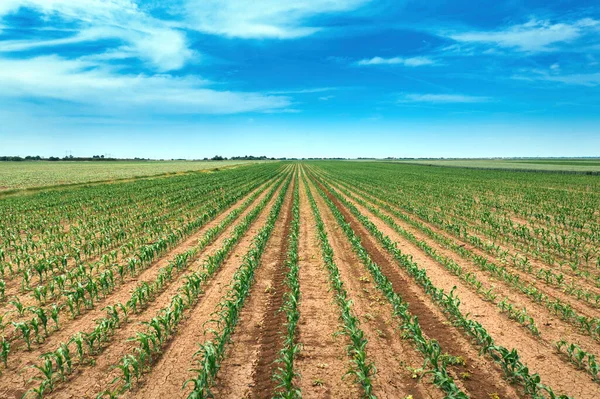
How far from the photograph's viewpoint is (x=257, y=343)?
6246mm

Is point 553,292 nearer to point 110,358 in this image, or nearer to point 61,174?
point 110,358

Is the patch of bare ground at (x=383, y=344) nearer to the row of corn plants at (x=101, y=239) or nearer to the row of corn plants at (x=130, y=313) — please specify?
the row of corn plants at (x=130, y=313)

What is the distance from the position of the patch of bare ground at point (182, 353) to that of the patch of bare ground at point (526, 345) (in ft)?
19.6

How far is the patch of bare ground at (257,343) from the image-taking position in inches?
199

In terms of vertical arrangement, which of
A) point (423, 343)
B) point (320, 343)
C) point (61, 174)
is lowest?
point (320, 343)

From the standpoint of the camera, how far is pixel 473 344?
6.17 meters

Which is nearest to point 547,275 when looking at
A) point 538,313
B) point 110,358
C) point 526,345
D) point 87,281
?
point 538,313

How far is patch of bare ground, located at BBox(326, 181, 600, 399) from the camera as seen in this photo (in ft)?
16.5

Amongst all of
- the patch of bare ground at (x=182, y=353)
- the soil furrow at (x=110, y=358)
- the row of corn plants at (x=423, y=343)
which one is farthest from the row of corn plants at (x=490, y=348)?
the soil furrow at (x=110, y=358)

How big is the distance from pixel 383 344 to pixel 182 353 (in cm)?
388

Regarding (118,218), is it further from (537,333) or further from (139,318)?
(537,333)

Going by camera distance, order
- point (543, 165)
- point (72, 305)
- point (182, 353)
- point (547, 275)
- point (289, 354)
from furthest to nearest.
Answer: point (543, 165) → point (547, 275) → point (72, 305) → point (182, 353) → point (289, 354)

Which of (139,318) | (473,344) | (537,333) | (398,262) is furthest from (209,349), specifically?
(398,262)

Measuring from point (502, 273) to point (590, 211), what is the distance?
15436mm
